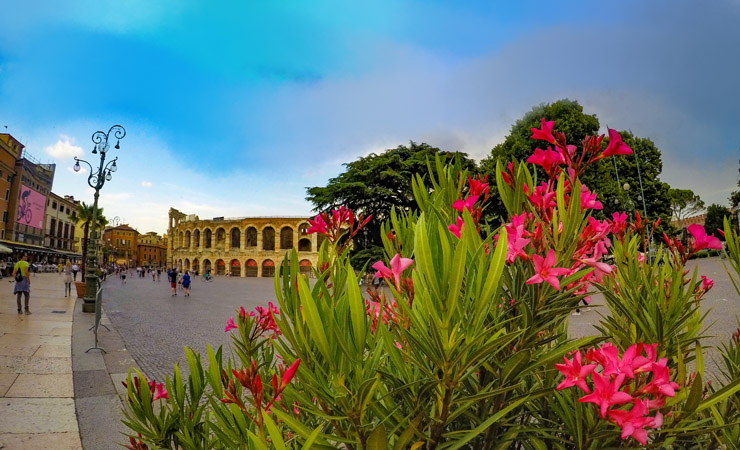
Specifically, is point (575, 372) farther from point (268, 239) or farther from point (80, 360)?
point (268, 239)

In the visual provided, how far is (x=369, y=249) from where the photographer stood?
57.2ft

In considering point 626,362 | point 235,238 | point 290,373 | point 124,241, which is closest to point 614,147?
point 626,362

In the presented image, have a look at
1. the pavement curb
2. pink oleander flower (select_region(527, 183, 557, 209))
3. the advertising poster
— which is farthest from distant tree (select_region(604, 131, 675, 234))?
the advertising poster

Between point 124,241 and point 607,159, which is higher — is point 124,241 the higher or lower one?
the lower one

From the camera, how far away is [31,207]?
45531 mm

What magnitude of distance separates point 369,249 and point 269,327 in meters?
15.9

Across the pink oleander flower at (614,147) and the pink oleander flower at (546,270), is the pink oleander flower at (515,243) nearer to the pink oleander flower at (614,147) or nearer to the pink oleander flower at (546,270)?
the pink oleander flower at (546,270)

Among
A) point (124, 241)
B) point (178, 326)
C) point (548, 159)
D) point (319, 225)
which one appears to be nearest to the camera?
point (548, 159)

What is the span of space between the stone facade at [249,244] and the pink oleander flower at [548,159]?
166 feet

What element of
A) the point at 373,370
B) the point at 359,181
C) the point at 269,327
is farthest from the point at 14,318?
the point at 359,181

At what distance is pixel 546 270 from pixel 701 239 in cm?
78

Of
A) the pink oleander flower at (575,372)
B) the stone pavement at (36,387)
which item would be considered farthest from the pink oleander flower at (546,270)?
the stone pavement at (36,387)

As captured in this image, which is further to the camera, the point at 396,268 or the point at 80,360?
the point at 80,360

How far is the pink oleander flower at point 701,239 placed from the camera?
114cm
